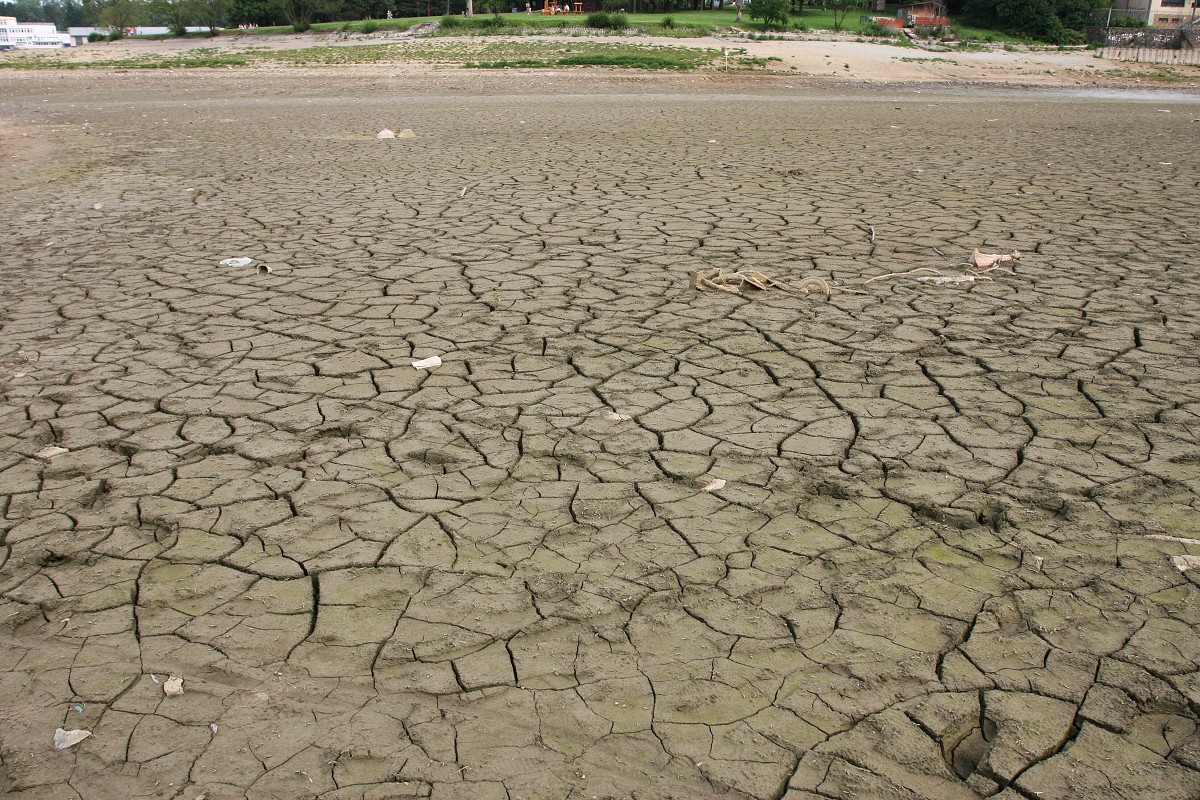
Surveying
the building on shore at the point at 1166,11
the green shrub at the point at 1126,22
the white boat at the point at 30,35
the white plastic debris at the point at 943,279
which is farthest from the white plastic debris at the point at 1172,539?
the white boat at the point at 30,35

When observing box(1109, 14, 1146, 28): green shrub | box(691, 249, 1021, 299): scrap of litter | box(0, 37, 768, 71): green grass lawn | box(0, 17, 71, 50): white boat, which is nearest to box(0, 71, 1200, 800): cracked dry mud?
box(691, 249, 1021, 299): scrap of litter

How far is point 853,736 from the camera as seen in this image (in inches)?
85.2

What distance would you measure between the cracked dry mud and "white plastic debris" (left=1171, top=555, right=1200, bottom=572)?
0.23 ft

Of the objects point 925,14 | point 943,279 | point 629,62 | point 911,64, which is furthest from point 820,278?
point 925,14

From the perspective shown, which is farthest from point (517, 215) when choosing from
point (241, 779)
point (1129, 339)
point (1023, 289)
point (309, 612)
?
point (241, 779)

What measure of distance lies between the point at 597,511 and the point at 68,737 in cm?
162

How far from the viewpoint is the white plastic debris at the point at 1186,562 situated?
278 centimetres

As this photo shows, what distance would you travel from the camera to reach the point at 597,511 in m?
3.12

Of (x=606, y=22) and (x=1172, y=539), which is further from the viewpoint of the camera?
(x=606, y=22)

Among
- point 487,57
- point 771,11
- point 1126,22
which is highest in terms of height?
point 1126,22

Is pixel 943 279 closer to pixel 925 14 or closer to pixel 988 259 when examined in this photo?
pixel 988 259

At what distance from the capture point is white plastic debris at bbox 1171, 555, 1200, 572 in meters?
2.78

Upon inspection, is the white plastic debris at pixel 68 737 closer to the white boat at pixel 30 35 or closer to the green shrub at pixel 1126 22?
the green shrub at pixel 1126 22

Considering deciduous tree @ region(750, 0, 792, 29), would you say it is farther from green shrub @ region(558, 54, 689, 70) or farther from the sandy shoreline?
green shrub @ region(558, 54, 689, 70)
